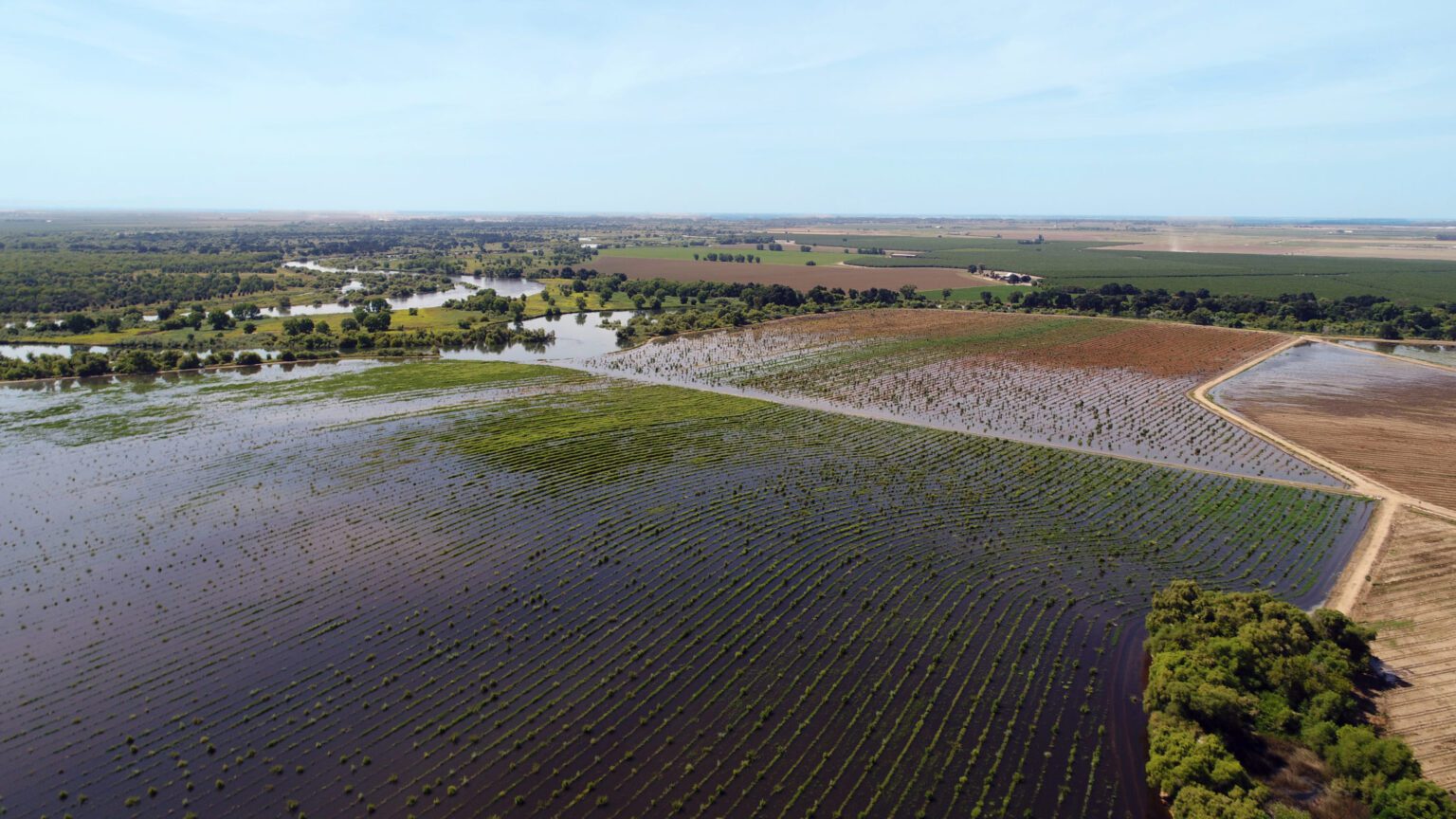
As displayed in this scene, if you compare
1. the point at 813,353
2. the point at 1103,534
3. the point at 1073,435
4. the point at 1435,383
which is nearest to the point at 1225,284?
the point at 1435,383

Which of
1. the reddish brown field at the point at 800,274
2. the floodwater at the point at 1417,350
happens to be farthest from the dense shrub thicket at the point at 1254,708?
the reddish brown field at the point at 800,274

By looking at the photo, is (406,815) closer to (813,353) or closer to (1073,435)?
(1073,435)

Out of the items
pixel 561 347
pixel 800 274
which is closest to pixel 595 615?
pixel 561 347

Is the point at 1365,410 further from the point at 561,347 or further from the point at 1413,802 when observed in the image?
the point at 561,347

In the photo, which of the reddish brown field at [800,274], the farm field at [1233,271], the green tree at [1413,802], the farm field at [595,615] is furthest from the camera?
the reddish brown field at [800,274]

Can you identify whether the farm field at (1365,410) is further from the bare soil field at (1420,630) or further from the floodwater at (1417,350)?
the bare soil field at (1420,630)

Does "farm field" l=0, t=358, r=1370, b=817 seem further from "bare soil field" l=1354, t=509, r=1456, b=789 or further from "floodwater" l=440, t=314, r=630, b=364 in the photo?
"floodwater" l=440, t=314, r=630, b=364

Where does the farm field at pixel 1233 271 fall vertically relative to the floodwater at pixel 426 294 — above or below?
above
